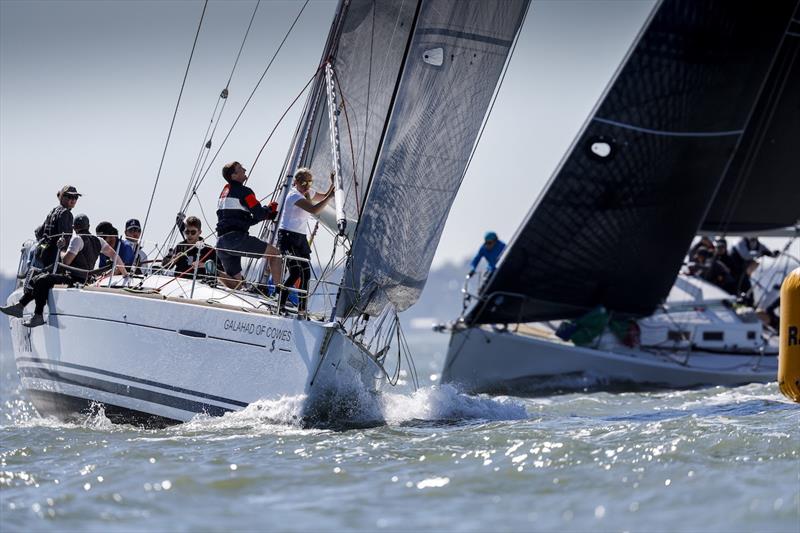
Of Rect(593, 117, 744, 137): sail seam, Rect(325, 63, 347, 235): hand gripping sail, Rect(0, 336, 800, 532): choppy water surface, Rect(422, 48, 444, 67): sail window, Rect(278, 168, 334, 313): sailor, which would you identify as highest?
Rect(593, 117, 744, 137): sail seam

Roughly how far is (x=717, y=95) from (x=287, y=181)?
6.14 m

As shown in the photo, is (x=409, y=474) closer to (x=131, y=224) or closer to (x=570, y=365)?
(x=131, y=224)

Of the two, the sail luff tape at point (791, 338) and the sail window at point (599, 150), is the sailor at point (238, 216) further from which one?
the sail window at point (599, 150)

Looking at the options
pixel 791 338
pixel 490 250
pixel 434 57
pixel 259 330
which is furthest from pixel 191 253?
pixel 490 250

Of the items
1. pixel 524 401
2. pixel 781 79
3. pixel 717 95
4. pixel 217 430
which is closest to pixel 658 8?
pixel 717 95

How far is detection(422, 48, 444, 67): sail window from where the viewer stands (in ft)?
26.4

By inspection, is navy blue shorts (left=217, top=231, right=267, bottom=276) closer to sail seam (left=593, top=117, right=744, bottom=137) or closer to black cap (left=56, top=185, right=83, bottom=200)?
black cap (left=56, top=185, right=83, bottom=200)

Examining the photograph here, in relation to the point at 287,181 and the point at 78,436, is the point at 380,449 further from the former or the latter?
the point at 287,181

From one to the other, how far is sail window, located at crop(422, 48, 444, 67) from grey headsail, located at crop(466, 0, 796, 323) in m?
5.09

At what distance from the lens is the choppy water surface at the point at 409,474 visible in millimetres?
5066

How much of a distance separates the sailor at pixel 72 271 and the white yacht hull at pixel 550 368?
4874 millimetres

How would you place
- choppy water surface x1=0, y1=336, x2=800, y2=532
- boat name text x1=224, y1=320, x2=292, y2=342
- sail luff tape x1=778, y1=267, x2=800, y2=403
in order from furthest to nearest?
1. sail luff tape x1=778, y1=267, x2=800, y2=403
2. boat name text x1=224, y1=320, x2=292, y2=342
3. choppy water surface x1=0, y1=336, x2=800, y2=532

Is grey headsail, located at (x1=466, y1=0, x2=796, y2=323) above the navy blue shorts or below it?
above

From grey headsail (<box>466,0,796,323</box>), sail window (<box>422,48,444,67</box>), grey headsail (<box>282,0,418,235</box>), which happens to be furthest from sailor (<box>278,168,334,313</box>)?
grey headsail (<box>466,0,796,323</box>)
